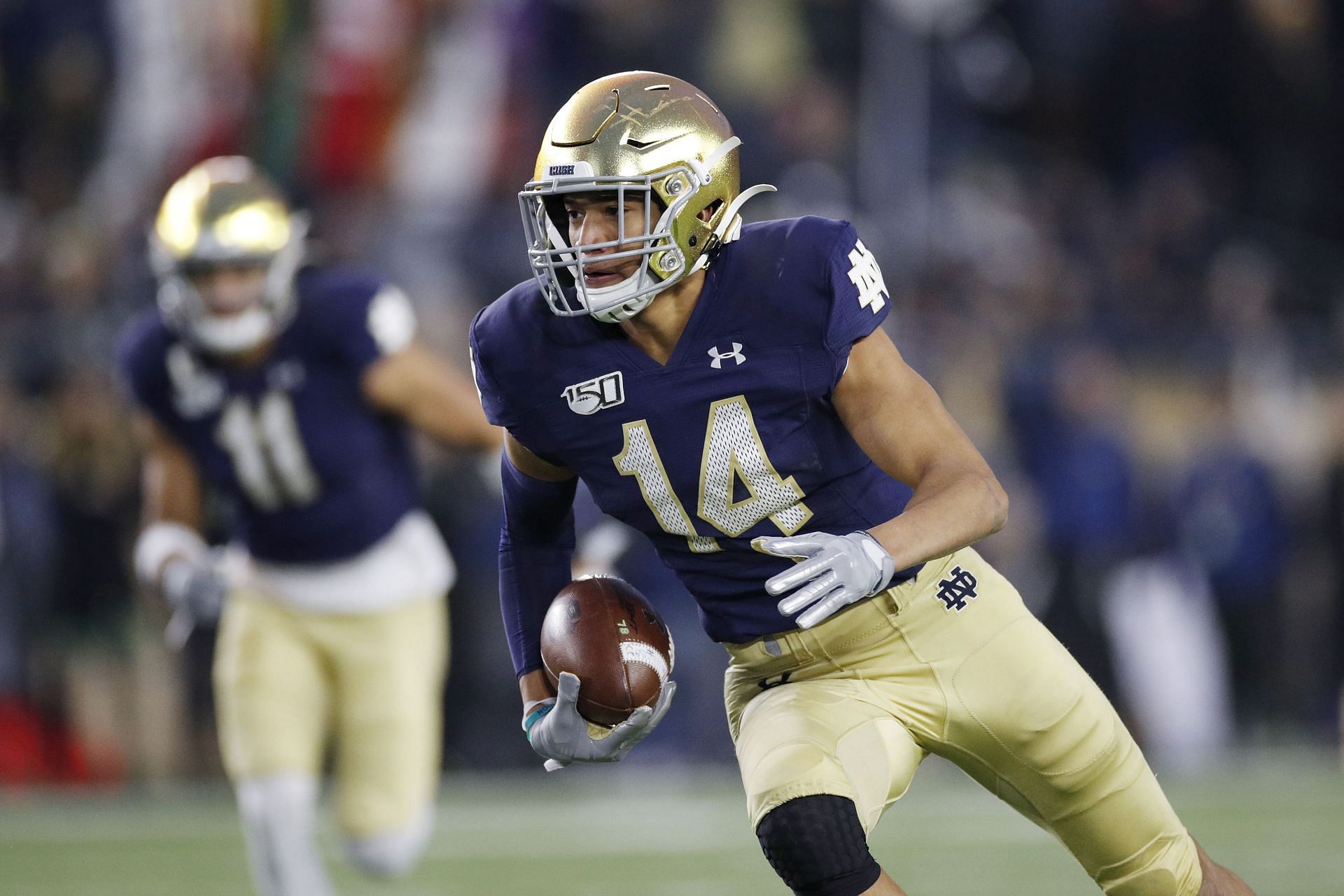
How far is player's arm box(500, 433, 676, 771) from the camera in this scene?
294cm

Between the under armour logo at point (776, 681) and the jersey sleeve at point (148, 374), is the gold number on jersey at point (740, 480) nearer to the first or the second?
the under armour logo at point (776, 681)

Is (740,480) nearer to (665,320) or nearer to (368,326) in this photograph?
(665,320)

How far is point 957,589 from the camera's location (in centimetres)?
305

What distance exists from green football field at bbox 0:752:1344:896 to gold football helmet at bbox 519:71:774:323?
2.77 metres

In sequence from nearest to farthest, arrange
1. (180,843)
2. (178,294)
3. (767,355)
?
(767,355)
(178,294)
(180,843)

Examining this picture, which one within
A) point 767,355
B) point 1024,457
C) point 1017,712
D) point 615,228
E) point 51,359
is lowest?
point 1024,457

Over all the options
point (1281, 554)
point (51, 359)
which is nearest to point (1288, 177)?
point (1281, 554)

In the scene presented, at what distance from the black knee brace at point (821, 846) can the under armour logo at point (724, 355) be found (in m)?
0.67

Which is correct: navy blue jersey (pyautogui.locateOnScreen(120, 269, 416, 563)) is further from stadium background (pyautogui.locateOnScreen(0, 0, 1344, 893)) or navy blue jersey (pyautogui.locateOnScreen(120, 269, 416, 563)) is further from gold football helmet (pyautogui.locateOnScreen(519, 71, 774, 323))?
stadium background (pyautogui.locateOnScreen(0, 0, 1344, 893))

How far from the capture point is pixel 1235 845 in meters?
5.82

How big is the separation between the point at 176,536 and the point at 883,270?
14.1 feet

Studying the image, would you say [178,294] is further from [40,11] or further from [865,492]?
[40,11]

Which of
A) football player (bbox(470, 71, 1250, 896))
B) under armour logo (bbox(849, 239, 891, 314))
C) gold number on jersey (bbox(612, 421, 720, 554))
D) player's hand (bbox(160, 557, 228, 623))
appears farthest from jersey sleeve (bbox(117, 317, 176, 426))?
under armour logo (bbox(849, 239, 891, 314))

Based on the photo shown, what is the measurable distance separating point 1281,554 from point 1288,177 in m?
1.95
